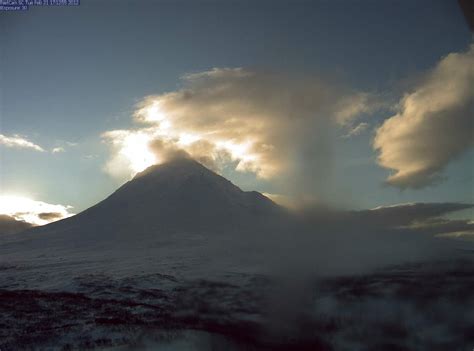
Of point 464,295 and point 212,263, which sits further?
point 212,263

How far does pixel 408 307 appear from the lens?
30.9m

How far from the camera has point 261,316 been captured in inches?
1243

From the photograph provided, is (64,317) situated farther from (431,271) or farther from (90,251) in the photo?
(90,251)

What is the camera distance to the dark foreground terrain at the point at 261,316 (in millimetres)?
25656

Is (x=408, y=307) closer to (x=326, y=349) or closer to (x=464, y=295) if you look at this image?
(x=464, y=295)

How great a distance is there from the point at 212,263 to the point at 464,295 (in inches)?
1726

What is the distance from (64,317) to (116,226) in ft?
359

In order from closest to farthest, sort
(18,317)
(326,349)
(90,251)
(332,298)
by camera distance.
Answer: (326,349) → (18,317) → (332,298) → (90,251)

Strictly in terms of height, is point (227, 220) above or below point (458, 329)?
above

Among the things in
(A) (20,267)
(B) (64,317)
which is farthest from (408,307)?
(A) (20,267)

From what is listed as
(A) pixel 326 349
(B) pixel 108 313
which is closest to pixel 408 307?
(A) pixel 326 349

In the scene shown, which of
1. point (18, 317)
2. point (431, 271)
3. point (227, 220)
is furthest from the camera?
point (227, 220)

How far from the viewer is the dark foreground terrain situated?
84.2 feet

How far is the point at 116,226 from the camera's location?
138375mm
